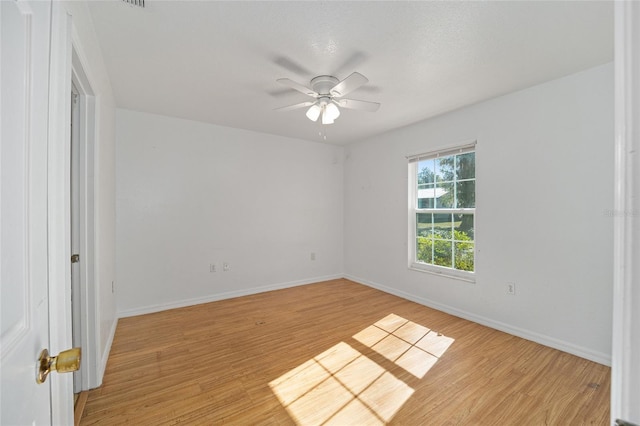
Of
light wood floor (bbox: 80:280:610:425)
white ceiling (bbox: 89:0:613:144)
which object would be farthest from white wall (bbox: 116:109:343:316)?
white ceiling (bbox: 89:0:613:144)

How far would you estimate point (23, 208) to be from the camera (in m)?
0.57

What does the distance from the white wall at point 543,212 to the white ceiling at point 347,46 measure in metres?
0.29

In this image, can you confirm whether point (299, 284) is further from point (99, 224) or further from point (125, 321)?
point (99, 224)

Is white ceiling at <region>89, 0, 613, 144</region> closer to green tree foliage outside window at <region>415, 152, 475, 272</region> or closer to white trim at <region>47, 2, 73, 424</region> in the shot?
green tree foliage outside window at <region>415, 152, 475, 272</region>

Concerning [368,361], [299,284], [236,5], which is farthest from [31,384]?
[299,284]

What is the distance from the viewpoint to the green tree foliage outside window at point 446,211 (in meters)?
3.22

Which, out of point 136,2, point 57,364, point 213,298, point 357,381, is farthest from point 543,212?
point 213,298

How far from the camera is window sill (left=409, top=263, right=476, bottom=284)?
3.16 metres

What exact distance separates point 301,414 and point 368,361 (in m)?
0.79

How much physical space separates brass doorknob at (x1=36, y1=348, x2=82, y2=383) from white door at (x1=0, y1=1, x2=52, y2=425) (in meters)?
0.02

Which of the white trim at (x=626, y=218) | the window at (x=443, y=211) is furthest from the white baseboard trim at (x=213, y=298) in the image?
the white trim at (x=626, y=218)

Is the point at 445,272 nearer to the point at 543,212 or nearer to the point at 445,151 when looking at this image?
the point at 543,212

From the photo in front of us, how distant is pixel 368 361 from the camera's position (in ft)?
7.48

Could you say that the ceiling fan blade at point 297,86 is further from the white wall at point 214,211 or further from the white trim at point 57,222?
the white wall at point 214,211
